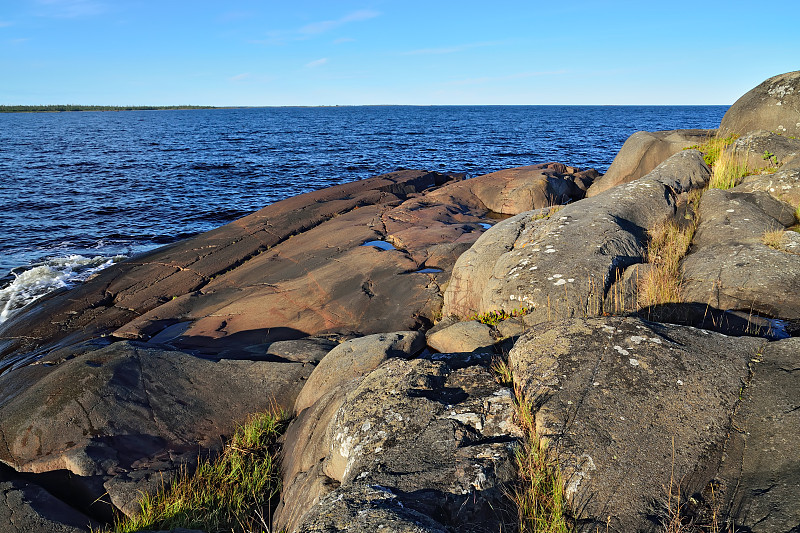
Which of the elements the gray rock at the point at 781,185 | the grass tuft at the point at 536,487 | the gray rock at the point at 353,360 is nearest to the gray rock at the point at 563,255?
the gray rock at the point at 781,185

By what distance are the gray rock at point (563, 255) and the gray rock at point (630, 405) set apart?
1.88m

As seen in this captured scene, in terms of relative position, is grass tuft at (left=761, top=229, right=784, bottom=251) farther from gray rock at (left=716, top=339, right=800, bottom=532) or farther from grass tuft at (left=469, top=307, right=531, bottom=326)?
grass tuft at (left=469, top=307, right=531, bottom=326)

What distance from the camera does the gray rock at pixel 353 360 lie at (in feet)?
19.7

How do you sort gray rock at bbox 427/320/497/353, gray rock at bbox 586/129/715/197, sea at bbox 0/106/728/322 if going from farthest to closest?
sea at bbox 0/106/728/322
gray rock at bbox 586/129/715/197
gray rock at bbox 427/320/497/353

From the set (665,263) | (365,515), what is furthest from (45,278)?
(665,263)

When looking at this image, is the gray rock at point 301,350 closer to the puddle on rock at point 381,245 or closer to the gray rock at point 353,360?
the gray rock at point 353,360

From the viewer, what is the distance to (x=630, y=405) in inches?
138

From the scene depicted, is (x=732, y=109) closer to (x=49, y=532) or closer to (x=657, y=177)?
(x=657, y=177)

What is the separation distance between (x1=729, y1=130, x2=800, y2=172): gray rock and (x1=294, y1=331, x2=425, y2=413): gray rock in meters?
9.25

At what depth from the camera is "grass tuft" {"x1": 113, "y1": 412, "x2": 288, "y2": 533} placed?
15.5 feet

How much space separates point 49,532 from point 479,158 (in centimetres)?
3569

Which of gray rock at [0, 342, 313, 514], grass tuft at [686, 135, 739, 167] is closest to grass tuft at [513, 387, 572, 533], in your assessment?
gray rock at [0, 342, 313, 514]

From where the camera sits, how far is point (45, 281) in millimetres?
13680

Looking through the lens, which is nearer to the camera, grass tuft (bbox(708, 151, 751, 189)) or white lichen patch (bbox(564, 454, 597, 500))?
white lichen patch (bbox(564, 454, 597, 500))
